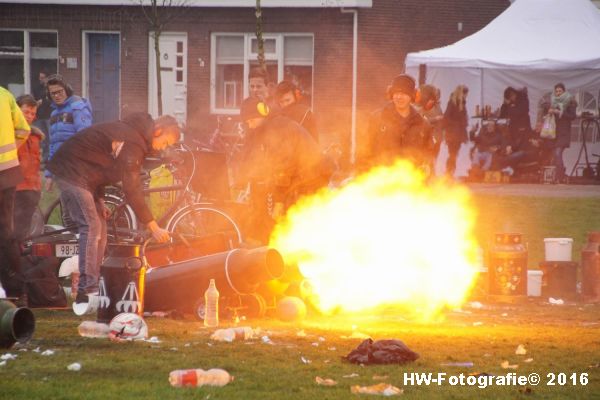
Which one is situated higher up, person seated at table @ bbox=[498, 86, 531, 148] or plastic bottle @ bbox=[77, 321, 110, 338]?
person seated at table @ bbox=[498, 86, 531, 148]

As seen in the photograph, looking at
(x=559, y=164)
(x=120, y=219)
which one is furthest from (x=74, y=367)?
(x=559, y=164)

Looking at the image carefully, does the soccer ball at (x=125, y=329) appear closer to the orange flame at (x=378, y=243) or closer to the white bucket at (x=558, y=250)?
the orange flame at (x=378, y=243)

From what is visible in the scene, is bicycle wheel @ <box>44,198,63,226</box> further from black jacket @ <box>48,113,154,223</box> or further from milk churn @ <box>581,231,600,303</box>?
milk churn @ <box>581,231,600,303</box>

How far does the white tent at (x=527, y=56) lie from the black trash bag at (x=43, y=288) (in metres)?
13.8

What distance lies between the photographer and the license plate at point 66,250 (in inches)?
500

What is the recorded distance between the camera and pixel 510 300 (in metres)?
13.1

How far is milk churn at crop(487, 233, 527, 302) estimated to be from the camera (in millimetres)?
13172

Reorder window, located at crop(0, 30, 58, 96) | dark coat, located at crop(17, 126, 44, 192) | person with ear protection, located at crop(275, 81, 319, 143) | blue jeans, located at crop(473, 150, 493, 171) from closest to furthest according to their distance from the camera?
person with ear protection, located at crop(275, 81, 319, 143) → dark coat, located at crop(17, 126, 44, 192) → blue jeans, located at crop(473, 150, 493, 171) → window, located at crop(0, 30, 58, 96)

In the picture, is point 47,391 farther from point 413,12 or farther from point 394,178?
point 413,12

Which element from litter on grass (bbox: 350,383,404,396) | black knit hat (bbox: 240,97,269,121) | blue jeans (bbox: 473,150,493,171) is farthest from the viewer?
blue jeans (bbox: 473,150,493,171)

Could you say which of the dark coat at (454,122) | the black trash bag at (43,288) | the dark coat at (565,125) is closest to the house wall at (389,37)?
the dark coat at (454,122)

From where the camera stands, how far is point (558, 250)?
13.9 meters

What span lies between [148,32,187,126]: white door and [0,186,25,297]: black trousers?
64.8 ft

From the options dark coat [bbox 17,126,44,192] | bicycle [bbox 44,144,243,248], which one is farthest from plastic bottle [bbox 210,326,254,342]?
dark coat [bbox 17,126,44,192]
